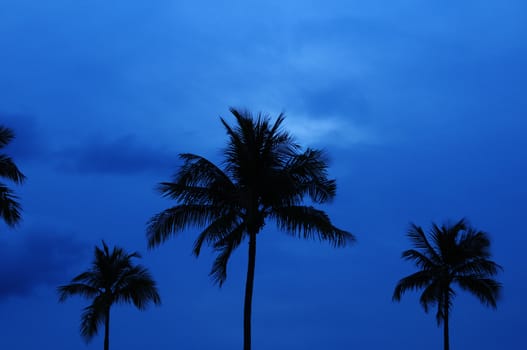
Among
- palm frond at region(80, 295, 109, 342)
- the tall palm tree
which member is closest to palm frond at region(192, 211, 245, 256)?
the tall palm tree

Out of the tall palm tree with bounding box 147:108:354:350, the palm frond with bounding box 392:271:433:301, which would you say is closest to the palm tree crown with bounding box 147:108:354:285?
the tall palm tree with bounding box 147:108:354:350

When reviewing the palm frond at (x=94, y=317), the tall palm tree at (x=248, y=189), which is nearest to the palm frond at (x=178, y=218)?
the tall palm tree at (x=248, y=189)

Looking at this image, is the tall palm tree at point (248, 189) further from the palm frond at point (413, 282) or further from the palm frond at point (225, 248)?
the palm frond at point (413, 282)

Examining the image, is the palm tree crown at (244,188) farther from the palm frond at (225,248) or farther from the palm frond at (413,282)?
the palm frond at (413,282)

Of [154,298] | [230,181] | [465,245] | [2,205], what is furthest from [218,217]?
[465,245]

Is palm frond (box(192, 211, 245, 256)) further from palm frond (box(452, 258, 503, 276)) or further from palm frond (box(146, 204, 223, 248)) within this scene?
palm frond (box(452, 258, 503, 276))

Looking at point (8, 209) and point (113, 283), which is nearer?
point (8, 209)

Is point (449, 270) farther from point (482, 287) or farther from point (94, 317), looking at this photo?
point (94, 317)

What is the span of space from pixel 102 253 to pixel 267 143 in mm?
17693

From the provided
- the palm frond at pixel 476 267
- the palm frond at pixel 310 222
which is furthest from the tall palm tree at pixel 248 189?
the palm frond at pixel 476 267

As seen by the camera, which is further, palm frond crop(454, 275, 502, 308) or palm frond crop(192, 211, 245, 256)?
palm frond crop(454, 275, 502, 308)

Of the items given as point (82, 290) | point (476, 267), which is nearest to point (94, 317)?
point (82, 290)

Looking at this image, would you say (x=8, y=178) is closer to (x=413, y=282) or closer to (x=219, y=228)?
(x=219, y=228)

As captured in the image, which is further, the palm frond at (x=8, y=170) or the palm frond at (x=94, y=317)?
the palm frond at (x=94, y=317)
